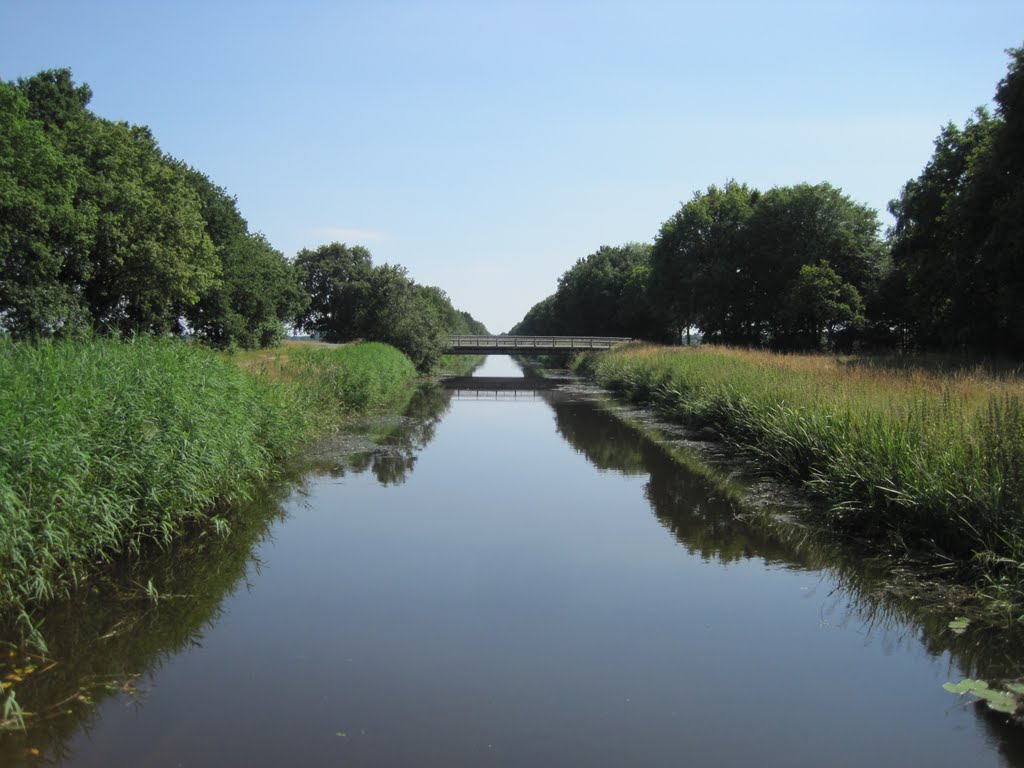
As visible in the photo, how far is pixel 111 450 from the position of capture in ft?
25.4

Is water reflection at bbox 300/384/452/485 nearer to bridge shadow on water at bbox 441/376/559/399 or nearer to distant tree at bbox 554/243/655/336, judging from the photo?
bridge shadow on water at bbox 441/376/559/399

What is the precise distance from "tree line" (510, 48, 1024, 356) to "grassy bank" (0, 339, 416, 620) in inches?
812

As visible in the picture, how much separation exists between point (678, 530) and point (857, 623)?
10.8 ft

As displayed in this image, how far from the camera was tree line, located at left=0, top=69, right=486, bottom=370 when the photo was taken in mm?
21500

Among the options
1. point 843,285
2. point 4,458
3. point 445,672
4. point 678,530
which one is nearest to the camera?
point 445,672

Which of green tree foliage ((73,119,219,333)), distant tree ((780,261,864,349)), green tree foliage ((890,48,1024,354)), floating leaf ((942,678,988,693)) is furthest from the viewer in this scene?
distant tree ((780,261,864,349))

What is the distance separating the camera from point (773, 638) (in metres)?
6.20

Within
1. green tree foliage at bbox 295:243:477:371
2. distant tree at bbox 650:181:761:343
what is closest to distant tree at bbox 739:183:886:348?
distant tree at bbox 650:181:761:343

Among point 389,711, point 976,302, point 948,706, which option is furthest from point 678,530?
point 976,302

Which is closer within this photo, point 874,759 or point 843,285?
point 874,759

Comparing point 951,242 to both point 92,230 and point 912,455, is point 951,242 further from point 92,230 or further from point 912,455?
point 92,230

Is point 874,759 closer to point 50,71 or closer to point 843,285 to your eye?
point 50,71

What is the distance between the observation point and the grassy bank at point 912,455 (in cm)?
684

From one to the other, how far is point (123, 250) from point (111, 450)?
858 inches
